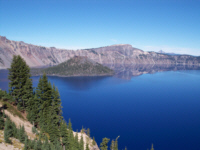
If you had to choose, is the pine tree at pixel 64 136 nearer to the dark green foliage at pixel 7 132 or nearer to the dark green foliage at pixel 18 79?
the dark green foliage at pixel 18 79

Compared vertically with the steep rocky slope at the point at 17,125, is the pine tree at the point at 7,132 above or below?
above

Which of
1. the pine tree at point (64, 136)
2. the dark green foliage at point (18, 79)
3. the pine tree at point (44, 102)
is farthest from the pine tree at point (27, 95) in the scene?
the pine tree at point (64, 136)

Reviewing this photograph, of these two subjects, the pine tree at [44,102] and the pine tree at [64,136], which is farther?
the pine tree at [64,136]

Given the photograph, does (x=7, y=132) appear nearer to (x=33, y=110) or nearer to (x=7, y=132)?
(x=7, y=132)

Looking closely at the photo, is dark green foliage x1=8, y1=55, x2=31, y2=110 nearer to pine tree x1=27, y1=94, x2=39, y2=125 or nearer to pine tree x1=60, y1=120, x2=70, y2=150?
pine tree x1=27, y1=94, x2=39, y2=125

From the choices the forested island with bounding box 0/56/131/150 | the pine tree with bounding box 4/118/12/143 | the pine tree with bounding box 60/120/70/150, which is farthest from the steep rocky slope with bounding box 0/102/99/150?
the pine tree with bounding box 60/120/70/150

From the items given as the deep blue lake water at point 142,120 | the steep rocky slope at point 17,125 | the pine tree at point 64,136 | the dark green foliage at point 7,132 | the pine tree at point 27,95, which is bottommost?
the deep blue lake water at point 142,120

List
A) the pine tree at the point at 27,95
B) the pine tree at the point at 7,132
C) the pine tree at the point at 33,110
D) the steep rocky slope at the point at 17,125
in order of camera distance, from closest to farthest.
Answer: the steep rocky slope at the point at 17,125 < the pine tree at the point at 7,132 < the pine tree at the point at 33,110 < the pine tree at the point at 27,95

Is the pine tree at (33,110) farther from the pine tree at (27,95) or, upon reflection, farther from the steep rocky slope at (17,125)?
the steep rocky slope at (17,125)

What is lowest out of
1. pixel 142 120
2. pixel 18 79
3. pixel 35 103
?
pixel 142 120

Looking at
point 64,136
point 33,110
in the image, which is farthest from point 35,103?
point 64,136

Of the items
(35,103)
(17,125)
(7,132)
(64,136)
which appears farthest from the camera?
(64,136)

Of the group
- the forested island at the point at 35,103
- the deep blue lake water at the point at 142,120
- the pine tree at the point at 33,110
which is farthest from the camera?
the deep blue lake water at the point at 142,120

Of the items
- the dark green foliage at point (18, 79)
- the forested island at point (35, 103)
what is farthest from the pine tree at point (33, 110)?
the dark green foliage at point (18, 79)
